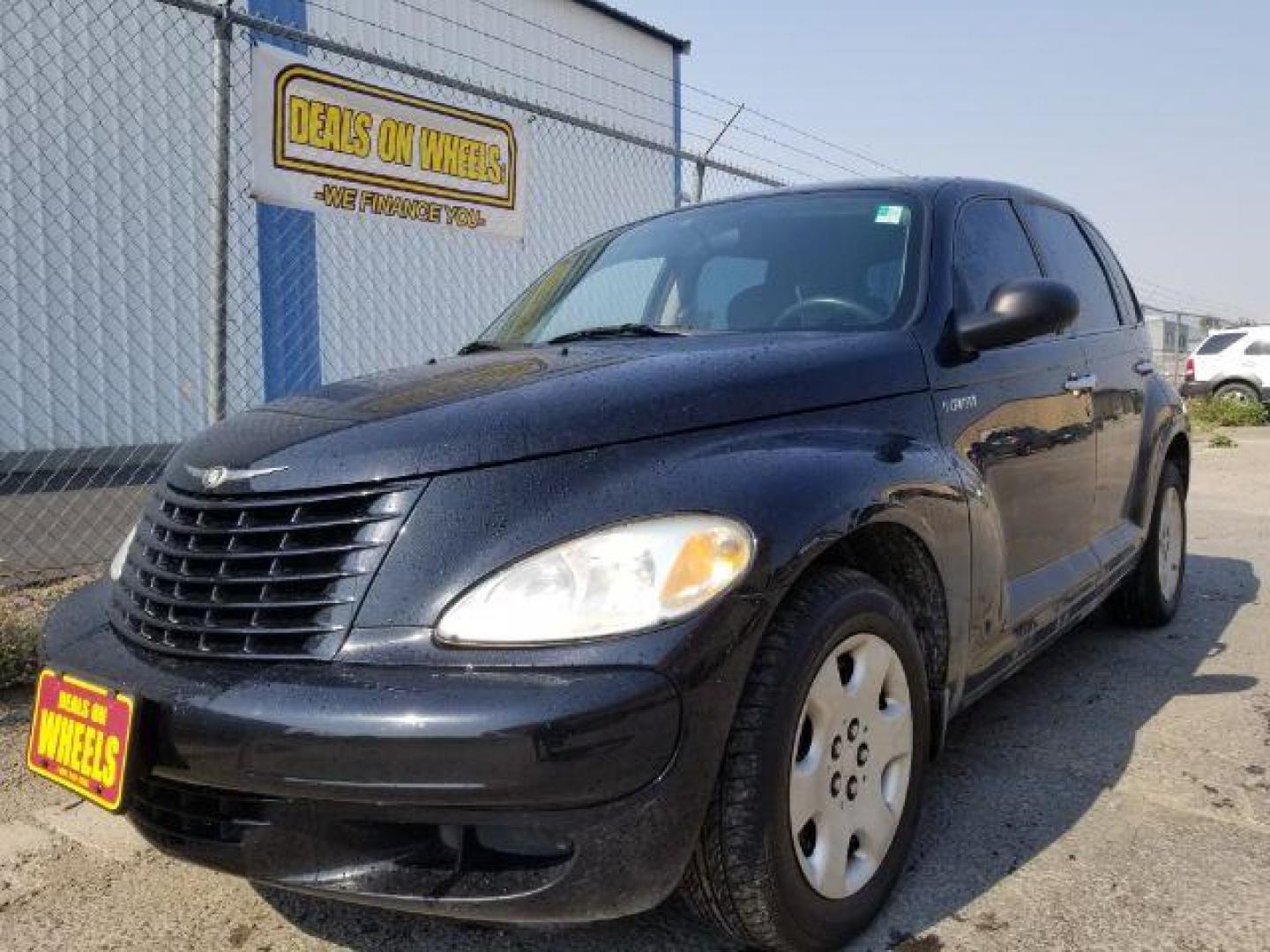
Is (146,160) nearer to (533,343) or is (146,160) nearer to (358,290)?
(358,290)

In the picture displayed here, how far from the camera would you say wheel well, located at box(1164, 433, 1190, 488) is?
4.54 meters

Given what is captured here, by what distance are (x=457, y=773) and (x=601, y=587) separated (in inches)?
14.2

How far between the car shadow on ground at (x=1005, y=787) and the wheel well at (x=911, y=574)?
42 cm

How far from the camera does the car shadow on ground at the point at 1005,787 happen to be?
→ 214 cm

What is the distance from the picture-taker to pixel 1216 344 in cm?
1811

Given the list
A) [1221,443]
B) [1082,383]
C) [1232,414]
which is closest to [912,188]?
[1082,383]

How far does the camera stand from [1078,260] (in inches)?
156

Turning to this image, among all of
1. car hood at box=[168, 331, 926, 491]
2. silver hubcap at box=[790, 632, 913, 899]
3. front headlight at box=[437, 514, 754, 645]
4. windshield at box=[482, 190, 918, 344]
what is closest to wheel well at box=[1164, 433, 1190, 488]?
windshield at box=[482, 190, 918, 344]

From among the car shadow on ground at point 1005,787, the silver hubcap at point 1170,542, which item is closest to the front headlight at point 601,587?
the car shadow on ground at point 1005,787

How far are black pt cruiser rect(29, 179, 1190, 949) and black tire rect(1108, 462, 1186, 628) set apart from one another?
80.5 inches

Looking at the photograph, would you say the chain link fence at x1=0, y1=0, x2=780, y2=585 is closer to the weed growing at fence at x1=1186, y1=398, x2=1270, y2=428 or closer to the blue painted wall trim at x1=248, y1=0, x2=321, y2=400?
the blue painted wall trim at x1=248, y1=0, x2=321, y2=400

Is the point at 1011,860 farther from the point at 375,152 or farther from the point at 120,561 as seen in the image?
the point at 375,152

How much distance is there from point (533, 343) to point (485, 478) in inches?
49.0

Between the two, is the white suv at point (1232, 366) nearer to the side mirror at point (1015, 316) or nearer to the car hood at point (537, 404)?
the side mirror at point (1015, 316)
